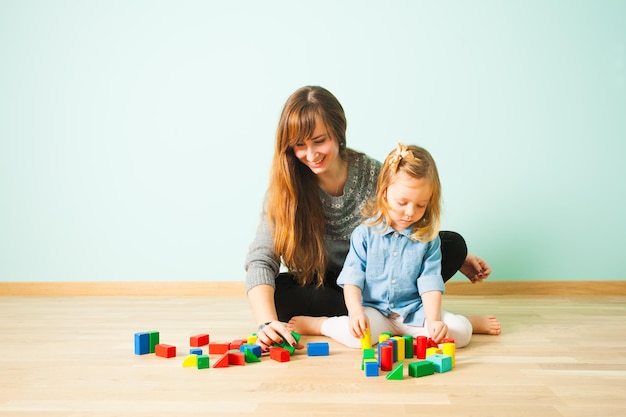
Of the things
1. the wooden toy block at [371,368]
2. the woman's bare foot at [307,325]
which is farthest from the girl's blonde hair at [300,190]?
the wooden toy block at [371,368]

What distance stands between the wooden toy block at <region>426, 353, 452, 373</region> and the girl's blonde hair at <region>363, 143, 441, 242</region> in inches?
15.7

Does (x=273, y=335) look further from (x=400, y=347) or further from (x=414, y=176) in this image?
(x=414, y=176)

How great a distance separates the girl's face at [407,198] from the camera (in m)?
1.56

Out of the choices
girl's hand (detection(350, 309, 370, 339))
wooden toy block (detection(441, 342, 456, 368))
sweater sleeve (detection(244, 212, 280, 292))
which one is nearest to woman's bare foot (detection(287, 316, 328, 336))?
sweater sleeve (detection(244, 212, 280, 292))

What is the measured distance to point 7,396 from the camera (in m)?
1.16

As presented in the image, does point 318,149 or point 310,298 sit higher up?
point 318,149

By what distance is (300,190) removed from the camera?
70.8 inches

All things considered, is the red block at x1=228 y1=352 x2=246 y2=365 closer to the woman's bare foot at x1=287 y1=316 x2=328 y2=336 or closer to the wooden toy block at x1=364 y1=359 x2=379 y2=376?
the wooden toy block at x1=364 y1=359 x2=379 y2=376

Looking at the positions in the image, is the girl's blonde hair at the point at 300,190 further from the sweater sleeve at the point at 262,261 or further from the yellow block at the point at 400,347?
the yellow block at the point at 400,347

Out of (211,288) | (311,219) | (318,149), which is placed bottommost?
(211,288)

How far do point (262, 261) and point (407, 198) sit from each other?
0.45 m

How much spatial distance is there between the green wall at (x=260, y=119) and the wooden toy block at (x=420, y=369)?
148 centimetres

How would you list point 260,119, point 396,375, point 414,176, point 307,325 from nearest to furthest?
point 396,375 → point 414,176 → point 307,325 → point 260,119

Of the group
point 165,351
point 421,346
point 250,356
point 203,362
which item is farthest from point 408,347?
point 165,351
